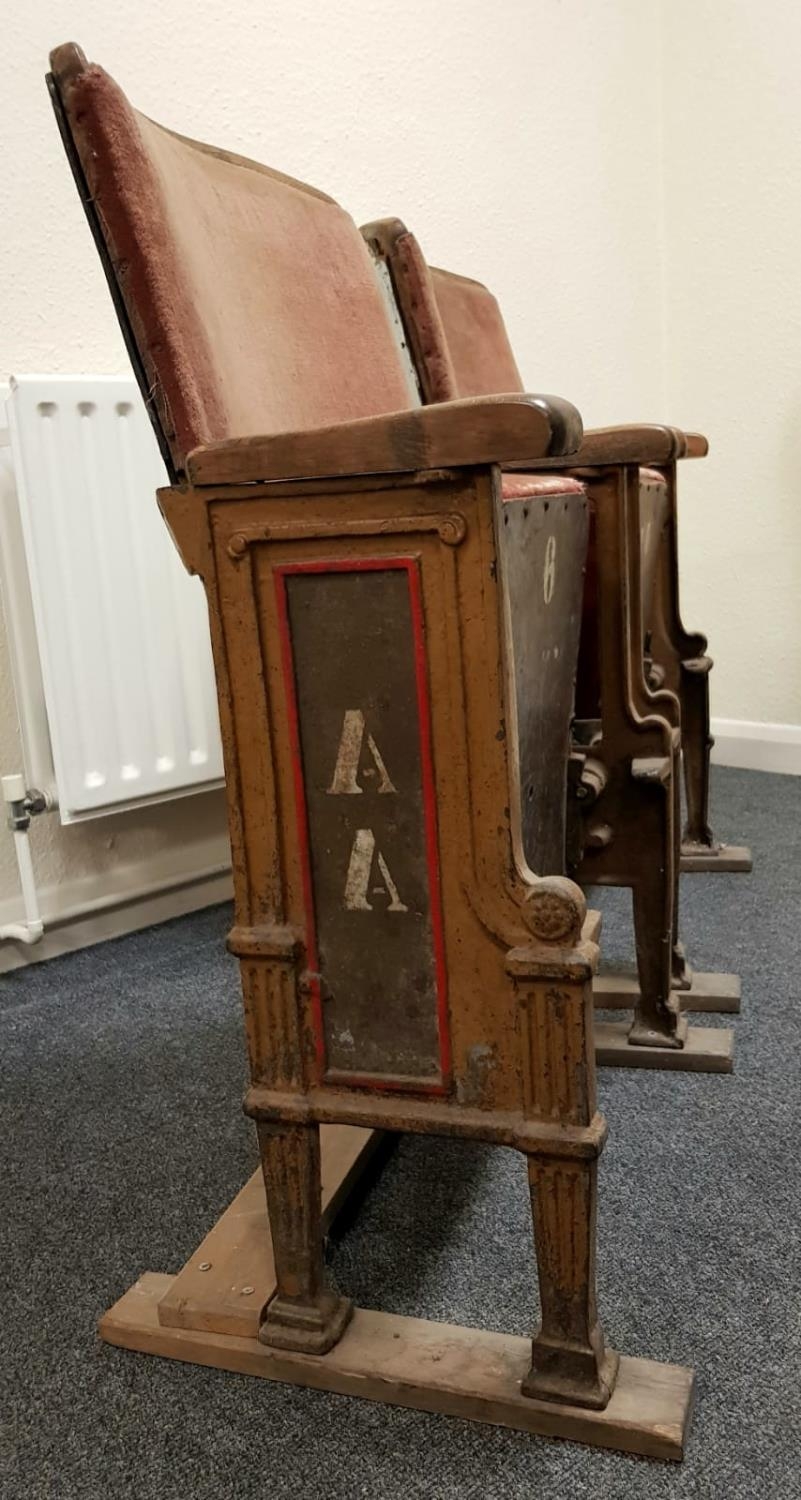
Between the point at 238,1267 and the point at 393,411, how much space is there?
2.44ft

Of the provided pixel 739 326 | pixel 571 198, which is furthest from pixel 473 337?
pixel 739 326

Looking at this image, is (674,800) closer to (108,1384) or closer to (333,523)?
(333,523)

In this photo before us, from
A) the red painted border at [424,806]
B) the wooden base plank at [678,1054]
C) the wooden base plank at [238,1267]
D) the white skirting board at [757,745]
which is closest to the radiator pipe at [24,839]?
the wooden base plank at [238,1267]

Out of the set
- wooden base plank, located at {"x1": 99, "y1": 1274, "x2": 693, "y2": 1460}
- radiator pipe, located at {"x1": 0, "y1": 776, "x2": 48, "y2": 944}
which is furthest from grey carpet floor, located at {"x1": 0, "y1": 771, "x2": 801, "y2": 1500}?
radiator pipe, located at {"x1": 0, "y1": 776, "x2": 48, "y2": 944}

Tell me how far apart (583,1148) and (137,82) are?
1.67 meters

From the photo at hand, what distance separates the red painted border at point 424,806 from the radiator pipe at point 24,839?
95 centimetres

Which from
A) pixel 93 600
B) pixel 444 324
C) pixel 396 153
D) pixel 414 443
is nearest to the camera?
pixel 414 443

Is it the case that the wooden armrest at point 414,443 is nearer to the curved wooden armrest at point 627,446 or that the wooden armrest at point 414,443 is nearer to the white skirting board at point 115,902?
the curved wooden armrest at point 627,446

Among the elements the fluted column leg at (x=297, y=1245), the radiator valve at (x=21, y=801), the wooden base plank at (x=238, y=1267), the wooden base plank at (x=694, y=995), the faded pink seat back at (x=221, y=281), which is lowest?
the wooden base plank at (x=694, y=995)

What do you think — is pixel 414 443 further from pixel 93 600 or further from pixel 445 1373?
pixel 93 600

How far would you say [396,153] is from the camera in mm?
→ 2150

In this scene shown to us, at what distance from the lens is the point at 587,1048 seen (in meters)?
0.75

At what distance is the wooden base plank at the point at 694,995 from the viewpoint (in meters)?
1.44

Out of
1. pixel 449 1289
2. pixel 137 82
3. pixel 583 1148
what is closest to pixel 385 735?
pixel 583 1148
